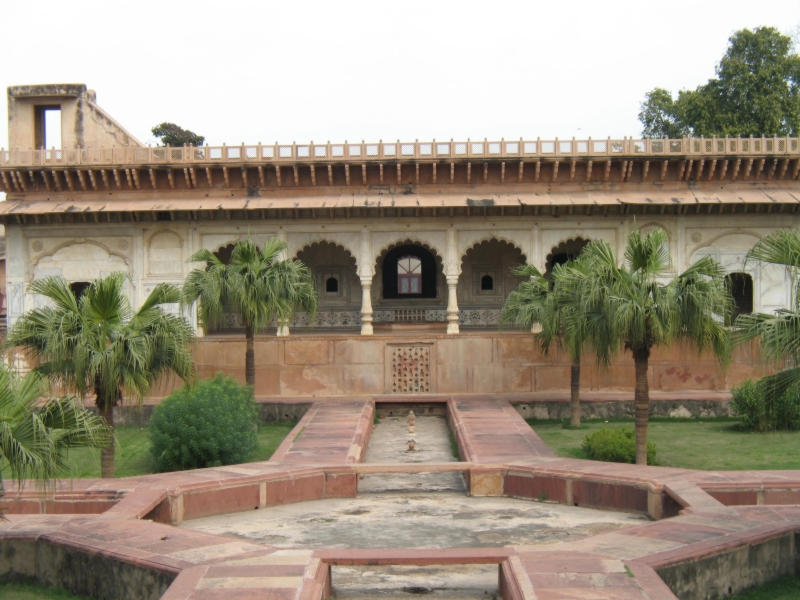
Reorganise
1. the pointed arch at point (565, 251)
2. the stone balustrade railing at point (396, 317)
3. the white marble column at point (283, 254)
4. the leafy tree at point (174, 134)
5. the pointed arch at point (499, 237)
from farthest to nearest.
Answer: the leafy tree at point (174, 134) < the pointed arch at point (565, 251) < the stone balustrade railing at point (396, 317) < the pointed arch at point (499, 237) < the white marble column at point (283, 254)

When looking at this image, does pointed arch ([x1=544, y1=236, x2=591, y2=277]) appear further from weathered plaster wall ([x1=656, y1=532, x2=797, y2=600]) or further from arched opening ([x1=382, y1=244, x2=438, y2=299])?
weathered plaster wall ([x1=656, y1=532, x2=797, y2=600])

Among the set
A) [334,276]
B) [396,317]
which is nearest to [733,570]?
[396,317]

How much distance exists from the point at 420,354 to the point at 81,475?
349 inches

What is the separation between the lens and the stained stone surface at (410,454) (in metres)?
12.2

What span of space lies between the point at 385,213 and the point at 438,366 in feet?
11.8

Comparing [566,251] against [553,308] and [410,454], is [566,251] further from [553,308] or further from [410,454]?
[410,454]

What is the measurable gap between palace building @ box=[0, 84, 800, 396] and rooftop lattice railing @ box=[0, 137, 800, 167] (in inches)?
1.5

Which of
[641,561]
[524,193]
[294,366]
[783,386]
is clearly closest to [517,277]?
[524,193]

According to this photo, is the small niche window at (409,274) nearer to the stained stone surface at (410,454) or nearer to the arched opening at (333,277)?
the arched opening at (333,277)

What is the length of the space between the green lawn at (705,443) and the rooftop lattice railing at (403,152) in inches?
238

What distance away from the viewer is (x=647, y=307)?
1256 cm

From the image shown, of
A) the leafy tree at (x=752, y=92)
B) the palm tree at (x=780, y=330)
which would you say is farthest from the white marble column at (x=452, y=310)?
the leafy tree at (x=752, y=92)

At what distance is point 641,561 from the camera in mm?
6879

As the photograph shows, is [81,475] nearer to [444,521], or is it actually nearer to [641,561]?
[444,521]
